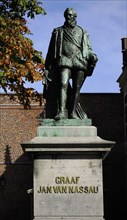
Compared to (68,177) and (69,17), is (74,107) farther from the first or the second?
(69,17)

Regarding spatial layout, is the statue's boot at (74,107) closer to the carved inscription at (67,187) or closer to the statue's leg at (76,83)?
the statue's leg at (76,83)

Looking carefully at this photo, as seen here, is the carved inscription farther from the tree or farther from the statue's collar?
the tree

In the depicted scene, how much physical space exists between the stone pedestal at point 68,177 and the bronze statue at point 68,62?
81 cm

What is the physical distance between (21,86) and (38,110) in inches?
731

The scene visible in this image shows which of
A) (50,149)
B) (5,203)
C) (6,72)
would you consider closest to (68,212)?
(50,149)

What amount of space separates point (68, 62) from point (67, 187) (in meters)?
2.14

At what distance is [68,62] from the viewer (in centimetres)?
938

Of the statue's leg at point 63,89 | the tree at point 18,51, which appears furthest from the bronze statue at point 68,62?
the tree at point 18,51

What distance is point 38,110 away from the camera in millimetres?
35250

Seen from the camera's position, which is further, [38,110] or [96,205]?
[38,110]

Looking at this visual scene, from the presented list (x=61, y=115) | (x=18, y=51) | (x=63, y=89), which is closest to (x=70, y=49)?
(x=63, y=89)

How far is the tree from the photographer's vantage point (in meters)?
16.0

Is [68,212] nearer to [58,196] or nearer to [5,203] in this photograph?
[58,196]

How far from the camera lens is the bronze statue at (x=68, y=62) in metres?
9.34
